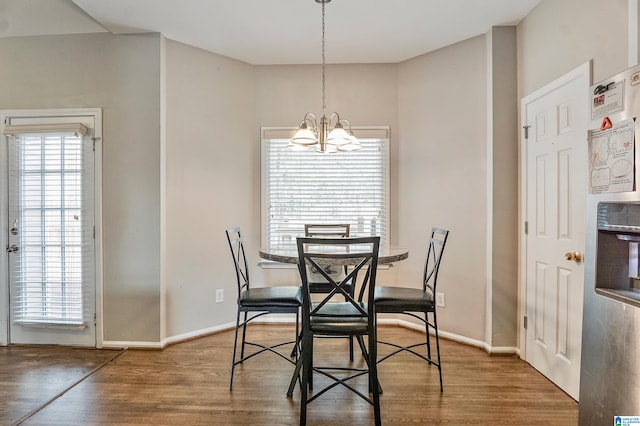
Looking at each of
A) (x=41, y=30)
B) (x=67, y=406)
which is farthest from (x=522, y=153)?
(x=41, y=30)

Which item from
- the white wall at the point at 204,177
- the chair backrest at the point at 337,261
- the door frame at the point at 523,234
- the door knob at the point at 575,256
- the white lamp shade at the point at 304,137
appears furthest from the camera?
the white wall at the point at 204,177

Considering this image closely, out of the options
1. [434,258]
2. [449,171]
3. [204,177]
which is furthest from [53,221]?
[449,171]

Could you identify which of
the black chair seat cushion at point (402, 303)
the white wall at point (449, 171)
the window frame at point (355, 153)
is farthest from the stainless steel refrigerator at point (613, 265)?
the window frame at point (355, 153)

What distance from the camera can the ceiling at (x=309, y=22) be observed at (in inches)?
96.0

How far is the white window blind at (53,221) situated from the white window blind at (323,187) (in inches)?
65.6

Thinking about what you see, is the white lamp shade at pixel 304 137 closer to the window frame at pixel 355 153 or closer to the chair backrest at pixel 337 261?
the chair backrest at pixel 337 261

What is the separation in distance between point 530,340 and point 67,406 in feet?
11.0

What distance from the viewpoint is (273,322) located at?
3.46 meters

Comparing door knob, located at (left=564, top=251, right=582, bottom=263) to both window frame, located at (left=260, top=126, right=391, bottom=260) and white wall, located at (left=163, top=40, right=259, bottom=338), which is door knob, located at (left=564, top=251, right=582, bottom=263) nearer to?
window frame, located at (left=260, top=126, right=391, bottom=260)

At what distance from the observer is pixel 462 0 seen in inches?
93.2

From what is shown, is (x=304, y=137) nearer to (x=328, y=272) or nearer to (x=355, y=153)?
(x=328, y=272)

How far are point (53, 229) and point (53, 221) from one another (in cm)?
7

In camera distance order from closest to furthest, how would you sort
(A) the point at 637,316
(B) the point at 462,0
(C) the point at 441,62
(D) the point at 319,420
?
1. (A) the point at 637,316
2. (D) the point at 319,420
3. (B) the point at 462,0
4. (C) the point at 441,62

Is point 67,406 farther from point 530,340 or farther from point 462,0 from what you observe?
point 462,0
